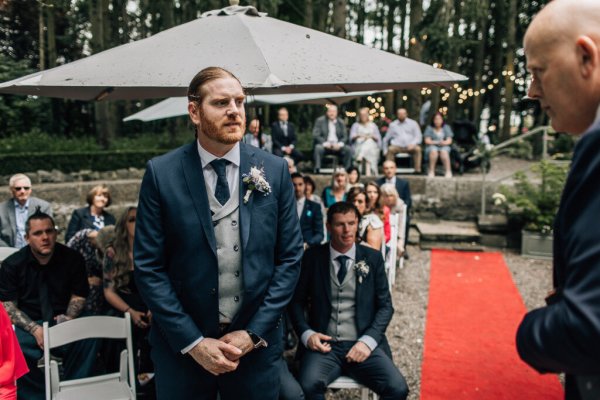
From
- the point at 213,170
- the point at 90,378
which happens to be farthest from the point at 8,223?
the point at 213,170

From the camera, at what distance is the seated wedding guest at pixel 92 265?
4.45 m

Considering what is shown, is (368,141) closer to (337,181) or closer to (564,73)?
(337,181)

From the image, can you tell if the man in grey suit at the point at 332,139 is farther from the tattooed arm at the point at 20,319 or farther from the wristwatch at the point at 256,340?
the wristwatch at the point at 256,340

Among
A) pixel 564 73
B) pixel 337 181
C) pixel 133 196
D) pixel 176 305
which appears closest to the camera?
pixel 564 73

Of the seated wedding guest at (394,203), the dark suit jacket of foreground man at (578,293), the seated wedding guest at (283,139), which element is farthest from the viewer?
the seated wedding guest at (283,139)

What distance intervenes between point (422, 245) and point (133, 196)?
6.38 meters

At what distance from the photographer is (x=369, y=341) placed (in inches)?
141

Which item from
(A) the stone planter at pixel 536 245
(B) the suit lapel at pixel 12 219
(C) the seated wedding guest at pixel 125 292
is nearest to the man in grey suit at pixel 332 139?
(A) the stone planter at pixel 536 245

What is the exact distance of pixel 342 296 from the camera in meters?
3.80

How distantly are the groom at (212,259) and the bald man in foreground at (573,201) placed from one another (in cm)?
136

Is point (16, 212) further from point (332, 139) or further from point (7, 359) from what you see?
point (332, 139)

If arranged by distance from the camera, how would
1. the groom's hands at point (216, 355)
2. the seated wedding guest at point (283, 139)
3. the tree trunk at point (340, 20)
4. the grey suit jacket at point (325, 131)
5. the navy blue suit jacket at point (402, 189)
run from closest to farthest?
the groom's hands at point (216, 355)
the navy blue suit jacket at point (402, 189)
the seated wedding guest at point (283, 139)
the grey suit jacket at point (325, 131)
the tree trunk at point (340, 20)

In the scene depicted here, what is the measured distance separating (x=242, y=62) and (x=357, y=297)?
1937 mm

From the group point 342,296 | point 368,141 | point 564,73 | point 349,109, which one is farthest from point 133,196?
point 349,109
